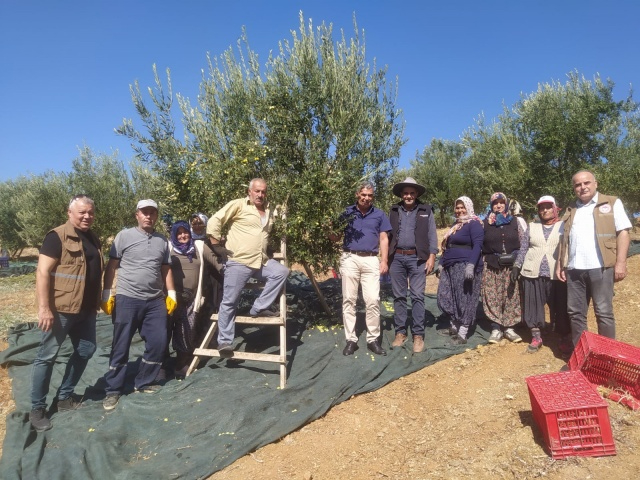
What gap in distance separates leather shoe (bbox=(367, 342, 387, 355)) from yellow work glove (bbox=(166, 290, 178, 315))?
2.46 m

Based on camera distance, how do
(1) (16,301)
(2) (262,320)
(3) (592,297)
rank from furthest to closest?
(1) (16,301) → (2) (262,320) → (3) (592,297)

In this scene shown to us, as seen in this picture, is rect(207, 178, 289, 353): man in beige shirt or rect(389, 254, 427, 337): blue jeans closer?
rect(207, 178, 289, 353): man in beige shirt

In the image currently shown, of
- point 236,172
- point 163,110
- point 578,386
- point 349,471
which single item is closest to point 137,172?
point 163,110

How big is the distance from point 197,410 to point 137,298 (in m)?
1.34

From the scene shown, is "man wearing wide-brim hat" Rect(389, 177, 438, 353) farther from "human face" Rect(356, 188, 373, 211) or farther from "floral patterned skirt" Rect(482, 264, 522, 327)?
"floral patterned skirt" Rect(482, 264, 522, 327)

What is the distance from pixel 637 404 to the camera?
3699mm

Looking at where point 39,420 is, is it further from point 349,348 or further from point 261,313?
point 349,348

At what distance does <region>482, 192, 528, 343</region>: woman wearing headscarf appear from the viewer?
5.50m

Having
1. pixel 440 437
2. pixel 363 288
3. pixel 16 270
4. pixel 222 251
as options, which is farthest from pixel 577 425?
pixel 16 270

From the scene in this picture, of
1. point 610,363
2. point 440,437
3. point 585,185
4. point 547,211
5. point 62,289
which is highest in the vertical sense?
point 585,185

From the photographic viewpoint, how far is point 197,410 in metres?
4.18

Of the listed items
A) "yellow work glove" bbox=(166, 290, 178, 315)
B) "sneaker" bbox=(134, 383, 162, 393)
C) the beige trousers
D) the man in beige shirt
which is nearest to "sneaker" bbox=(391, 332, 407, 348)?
the beige trousers

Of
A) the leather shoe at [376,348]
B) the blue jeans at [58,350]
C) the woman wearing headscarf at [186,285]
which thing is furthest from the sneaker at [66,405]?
the leather shoe at [376,348]

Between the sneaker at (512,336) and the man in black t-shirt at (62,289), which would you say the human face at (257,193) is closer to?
the man in black t-shirt at (62,289)
